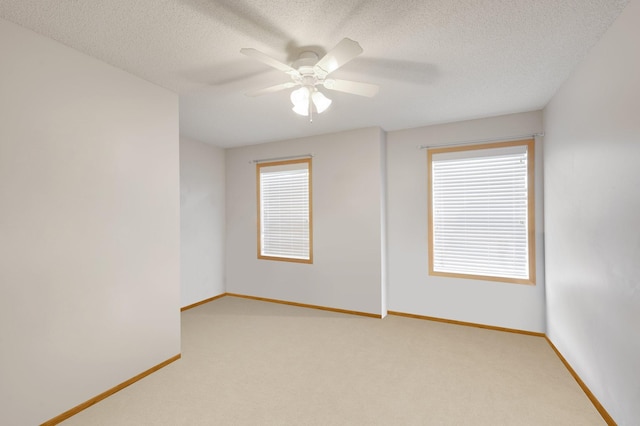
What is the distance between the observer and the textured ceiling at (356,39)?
162cm

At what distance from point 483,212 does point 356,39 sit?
2583 mm

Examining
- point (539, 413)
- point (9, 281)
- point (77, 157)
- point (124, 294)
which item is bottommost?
point (539, 413)

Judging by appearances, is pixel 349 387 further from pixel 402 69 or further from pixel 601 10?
pixel 601 10

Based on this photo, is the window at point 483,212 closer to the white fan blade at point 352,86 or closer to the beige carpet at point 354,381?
the beige carpet at point 354,381

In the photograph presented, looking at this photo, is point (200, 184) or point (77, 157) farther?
point (200, 184)

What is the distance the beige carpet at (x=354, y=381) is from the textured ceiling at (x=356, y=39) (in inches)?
97.2

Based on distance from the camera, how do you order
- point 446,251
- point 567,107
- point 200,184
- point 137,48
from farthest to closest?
1. point 200,184
2. point 446,251
3. point 567,107
4. point 137,48

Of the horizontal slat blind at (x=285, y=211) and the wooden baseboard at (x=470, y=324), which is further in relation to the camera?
the horizontal slat blind at (x=285, y=211)

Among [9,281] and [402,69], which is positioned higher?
[402,69]

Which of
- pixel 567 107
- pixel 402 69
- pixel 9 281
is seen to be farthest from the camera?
pixel 567 107

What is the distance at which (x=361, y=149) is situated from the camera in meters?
3.96

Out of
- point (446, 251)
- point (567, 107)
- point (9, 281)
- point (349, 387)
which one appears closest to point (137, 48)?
point (9, 281)

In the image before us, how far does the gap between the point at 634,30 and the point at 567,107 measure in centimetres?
106

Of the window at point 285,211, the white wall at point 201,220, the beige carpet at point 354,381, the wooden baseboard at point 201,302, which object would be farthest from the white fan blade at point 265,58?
the wooden baseboard at point 201,302
